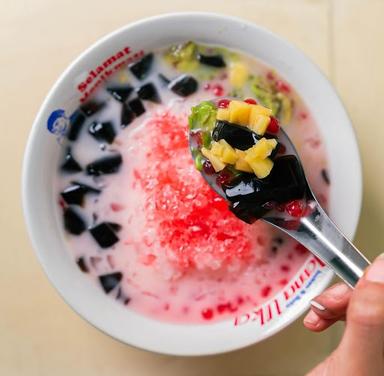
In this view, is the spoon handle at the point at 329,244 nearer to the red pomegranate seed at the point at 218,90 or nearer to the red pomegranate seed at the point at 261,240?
the red pomegranate seed at the point at 261,240

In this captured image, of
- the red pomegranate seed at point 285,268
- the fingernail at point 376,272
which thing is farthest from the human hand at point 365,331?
the red pomegranate seed at point 285,268

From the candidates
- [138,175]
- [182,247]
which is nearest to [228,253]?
[182,247]

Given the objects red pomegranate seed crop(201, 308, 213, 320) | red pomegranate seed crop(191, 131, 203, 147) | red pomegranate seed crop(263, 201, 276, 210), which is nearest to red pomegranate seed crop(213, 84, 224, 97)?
red pomegranate seed crop(191, 131, 203, 147)

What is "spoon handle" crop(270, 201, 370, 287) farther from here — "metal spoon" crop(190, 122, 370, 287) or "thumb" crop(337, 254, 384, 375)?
"thumb" crop(337, 254, 384, 375)

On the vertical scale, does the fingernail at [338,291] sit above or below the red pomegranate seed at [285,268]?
above

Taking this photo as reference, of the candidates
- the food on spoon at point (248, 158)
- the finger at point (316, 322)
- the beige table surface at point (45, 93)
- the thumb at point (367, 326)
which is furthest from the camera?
the beige table surface at point (45, 93)

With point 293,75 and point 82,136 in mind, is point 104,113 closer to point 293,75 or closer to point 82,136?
point 82,136
